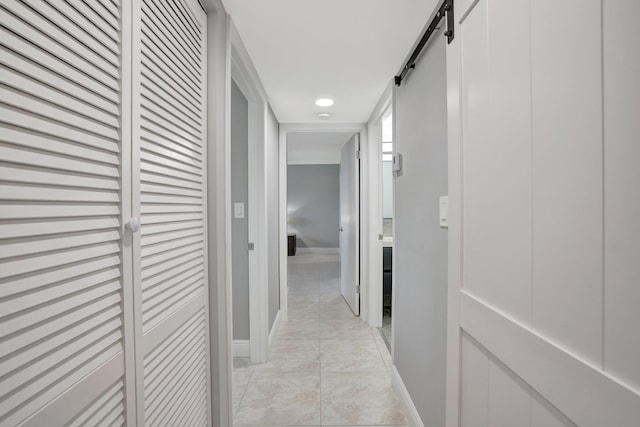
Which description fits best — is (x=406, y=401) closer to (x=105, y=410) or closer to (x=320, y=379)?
(x=320, y=379)

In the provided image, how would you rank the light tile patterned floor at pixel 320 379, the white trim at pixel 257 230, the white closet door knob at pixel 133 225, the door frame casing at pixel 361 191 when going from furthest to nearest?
the door frame casing at pixel 361 191
the white trim at pixel 257 230
the light tile patterned floor at pixel 320 379
the white closet door knob at pixel 133 225

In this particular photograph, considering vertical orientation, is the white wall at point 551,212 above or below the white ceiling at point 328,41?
below

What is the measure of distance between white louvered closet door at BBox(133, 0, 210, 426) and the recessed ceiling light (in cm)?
133

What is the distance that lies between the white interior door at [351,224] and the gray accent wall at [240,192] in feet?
4.49

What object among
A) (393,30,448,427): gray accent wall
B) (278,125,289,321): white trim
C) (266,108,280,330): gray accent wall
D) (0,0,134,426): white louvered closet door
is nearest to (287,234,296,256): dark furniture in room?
(278,125,289,321): white trim

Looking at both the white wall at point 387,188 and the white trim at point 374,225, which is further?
the white wall at point 387,188

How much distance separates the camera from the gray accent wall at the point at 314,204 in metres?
8.20

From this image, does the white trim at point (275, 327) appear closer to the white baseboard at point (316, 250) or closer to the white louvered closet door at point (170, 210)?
the white louvered closet door at point (170, 210)

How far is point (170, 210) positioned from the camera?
1.06 meters

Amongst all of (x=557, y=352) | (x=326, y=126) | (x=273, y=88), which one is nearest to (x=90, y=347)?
(x=557, y=352)

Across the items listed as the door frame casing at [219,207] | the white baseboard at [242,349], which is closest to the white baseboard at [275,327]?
the white baseboard at [242,349]

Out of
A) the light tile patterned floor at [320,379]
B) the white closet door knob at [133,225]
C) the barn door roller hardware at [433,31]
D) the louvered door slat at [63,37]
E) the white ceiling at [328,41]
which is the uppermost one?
the white ceiling at [328,41]

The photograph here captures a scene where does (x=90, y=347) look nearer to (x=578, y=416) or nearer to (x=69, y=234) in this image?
(x=69, y=234)

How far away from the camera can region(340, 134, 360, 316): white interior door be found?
350 cm
